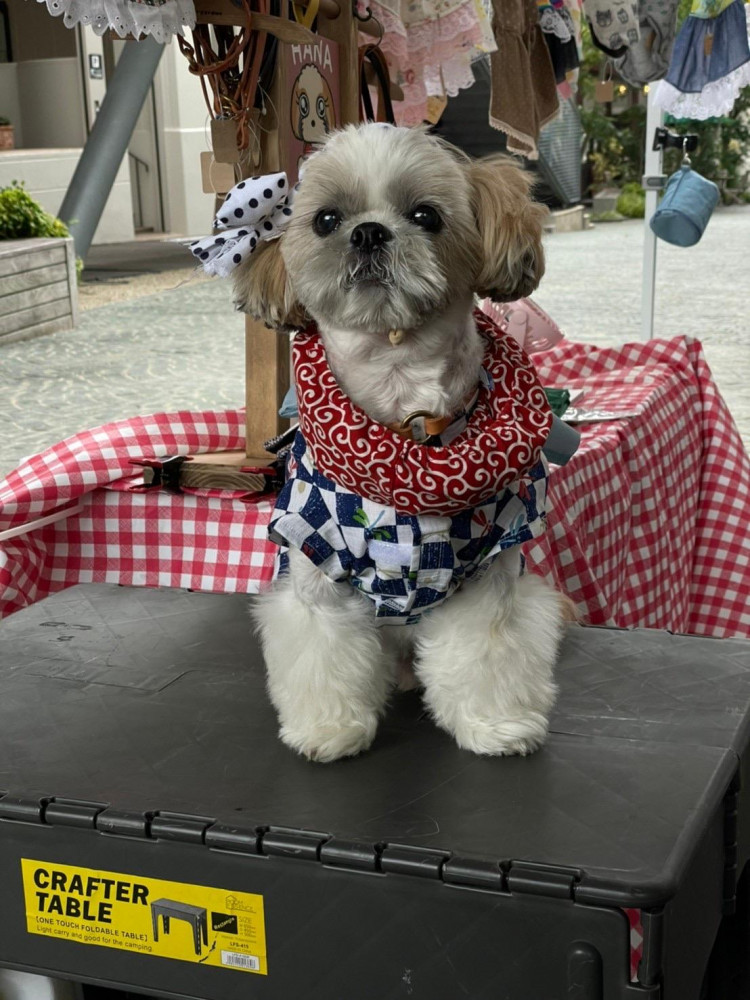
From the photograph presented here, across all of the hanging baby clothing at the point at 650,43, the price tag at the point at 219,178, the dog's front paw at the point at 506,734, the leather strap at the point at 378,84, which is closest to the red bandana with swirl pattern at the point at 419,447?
the dog's front paw at the point at 506,734

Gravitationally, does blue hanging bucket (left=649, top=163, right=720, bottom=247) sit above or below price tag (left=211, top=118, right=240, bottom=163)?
below

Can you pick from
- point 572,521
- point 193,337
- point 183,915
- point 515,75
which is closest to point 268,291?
point 183,915

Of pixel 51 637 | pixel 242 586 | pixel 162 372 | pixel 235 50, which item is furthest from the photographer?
pixel 162 372

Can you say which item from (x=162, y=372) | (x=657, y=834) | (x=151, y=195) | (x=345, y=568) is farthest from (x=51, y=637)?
(x=151, y=195)

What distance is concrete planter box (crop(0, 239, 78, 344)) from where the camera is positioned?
23.3 ft

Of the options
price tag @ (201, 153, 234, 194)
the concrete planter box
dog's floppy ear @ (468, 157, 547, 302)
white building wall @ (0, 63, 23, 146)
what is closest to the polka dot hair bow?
dog's floppy ear @ (468, 157, 547, 302)

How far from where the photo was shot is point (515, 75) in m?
3.65

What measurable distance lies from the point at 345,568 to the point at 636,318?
271 inches

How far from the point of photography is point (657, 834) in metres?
1.15

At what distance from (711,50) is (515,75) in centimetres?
100

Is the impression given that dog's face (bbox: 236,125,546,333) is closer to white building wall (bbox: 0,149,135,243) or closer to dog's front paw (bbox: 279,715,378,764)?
dog's front paw (bbox: 279,715,378,764)

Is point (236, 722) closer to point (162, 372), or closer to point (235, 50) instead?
point (235, 50)

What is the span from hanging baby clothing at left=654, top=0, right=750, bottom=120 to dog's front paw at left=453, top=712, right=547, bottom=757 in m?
3.49

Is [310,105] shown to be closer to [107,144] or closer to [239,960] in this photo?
[239,960]
